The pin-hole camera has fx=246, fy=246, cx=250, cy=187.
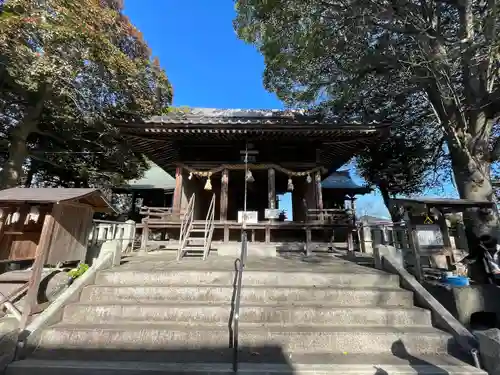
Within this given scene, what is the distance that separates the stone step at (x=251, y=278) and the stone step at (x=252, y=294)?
0.83 feet

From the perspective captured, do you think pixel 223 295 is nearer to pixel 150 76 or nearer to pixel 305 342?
pixel 305 342

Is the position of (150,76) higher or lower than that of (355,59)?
higher

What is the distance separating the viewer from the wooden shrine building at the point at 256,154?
28.0 ft

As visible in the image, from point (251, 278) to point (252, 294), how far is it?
41 centimetres

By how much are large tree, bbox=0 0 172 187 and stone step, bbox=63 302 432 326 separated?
8.43 m

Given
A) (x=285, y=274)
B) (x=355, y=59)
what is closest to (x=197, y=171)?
(x=285, y=274)

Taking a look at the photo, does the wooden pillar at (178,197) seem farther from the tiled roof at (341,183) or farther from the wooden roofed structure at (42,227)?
the tiled roof at (341,183)

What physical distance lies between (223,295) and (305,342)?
1.53m

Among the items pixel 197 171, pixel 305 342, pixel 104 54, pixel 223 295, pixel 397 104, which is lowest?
pixel 305 342

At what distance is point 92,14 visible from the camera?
32.1 feet

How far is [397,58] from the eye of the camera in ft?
23.5

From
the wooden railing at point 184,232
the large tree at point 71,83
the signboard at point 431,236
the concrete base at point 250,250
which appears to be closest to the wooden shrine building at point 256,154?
the concrete base at point 250,250

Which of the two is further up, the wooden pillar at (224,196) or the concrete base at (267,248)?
the wooden pillar at (224,196)

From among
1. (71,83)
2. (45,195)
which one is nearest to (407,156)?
(45,195)
